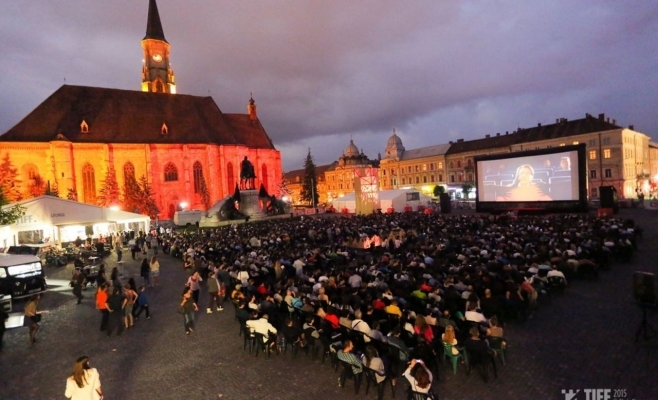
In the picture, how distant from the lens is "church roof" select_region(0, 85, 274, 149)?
43.3 meters

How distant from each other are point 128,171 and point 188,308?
4456 centimetres

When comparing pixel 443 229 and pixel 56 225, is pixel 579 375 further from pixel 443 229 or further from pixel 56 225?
pixel 56 225

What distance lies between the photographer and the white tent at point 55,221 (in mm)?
23247

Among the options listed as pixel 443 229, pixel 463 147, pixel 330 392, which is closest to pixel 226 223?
pixel 443 229

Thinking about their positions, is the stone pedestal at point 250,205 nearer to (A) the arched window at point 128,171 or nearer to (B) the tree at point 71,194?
(A) the arched window at point 128,171

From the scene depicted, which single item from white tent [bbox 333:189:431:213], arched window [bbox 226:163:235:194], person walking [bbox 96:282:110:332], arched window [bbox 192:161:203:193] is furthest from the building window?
person walking [bbox 96:282:110:332]

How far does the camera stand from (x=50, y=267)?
2066cm

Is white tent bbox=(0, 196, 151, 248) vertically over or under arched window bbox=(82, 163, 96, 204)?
under

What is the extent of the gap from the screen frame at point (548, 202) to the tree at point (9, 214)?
34.7 m

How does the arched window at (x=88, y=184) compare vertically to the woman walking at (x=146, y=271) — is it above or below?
above

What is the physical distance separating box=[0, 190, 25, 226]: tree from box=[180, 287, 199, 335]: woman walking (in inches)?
698

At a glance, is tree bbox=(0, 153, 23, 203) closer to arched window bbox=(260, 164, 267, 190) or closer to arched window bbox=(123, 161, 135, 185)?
arched window bbox=(123, 161, 135, 185)

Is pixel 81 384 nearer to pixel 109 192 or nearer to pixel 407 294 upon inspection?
pixel 407 294

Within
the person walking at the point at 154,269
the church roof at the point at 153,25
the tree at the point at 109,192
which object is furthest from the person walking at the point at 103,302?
the church roof at the point at 153,25
